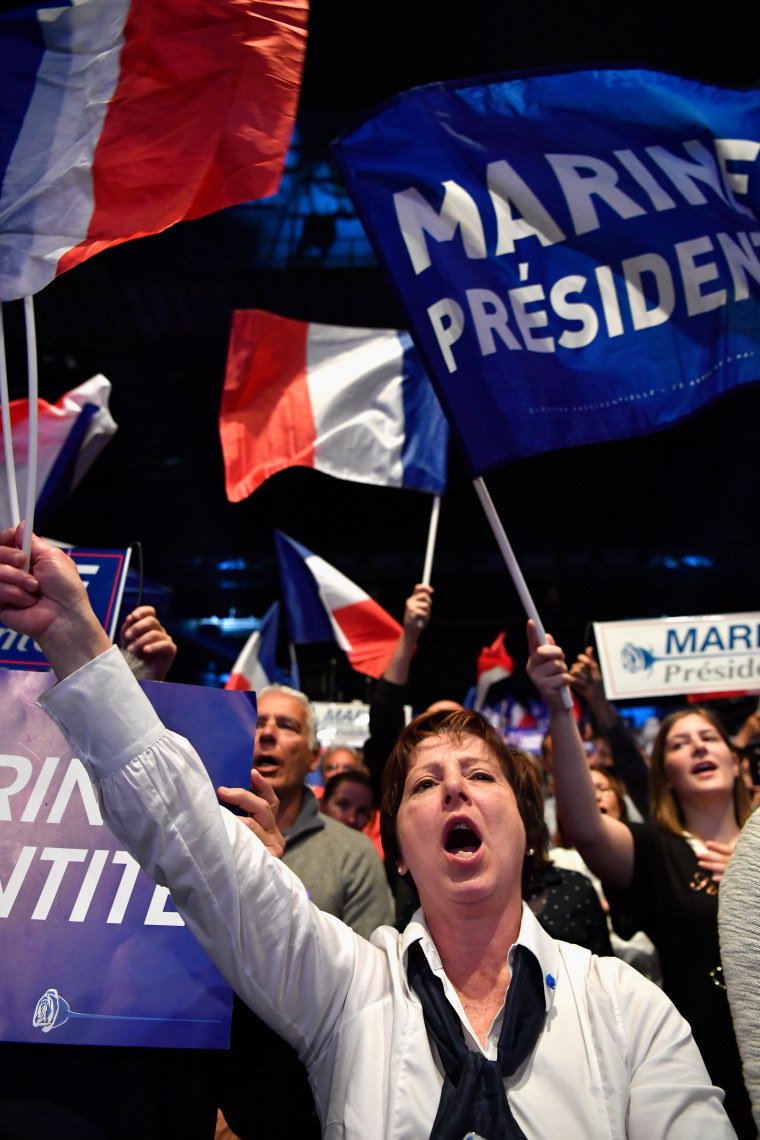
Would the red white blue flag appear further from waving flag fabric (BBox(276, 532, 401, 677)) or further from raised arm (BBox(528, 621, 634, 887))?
raised arm (BBox(528, 621, 634, 887))

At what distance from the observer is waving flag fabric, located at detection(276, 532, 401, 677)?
15.9 feet

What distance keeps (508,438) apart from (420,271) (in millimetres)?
500

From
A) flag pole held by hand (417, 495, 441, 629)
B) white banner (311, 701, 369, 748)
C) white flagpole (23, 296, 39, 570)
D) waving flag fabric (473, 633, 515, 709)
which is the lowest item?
white banner (311, 701, 369, 748)

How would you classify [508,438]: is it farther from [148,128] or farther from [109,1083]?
[109,1083]

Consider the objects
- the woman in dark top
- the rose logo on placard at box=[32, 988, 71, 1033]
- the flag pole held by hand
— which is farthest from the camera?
the flag pole held by hand

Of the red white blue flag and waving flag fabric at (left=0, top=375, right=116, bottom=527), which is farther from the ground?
waving flag fabric at (left=0, top=375, right=116, bottom=527)

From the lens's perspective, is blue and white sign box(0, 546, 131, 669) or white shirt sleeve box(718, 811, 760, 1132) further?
blue and white sign box(0, 546, 131, 669)

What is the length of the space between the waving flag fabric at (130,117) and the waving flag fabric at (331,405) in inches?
72.8

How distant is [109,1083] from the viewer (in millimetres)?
1497

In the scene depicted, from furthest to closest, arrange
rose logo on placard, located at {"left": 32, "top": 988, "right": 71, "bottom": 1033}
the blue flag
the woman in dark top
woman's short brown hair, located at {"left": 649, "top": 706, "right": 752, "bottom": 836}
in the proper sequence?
1. woman's short brown hair, located at {"left": 649, "top": 706, "right": 752, "bottom": 836}
2. the blue flag
3. the woman in dark top
4. rose logo on placard, located at {"left": 32, "top": 988, "right": 71, "bottom": 1033}

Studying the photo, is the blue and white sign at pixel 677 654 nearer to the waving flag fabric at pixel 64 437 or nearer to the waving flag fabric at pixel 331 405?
the waving flag fabric at pixel 331 405

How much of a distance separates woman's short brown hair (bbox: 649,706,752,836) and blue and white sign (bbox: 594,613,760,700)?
151cm

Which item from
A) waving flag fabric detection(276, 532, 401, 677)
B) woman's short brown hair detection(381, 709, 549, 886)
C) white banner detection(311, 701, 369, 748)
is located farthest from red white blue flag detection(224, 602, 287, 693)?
woman's short brown hair detection(381, 709, 549, 886)

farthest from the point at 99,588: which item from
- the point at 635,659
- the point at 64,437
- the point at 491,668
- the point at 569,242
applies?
the point at 491,668
